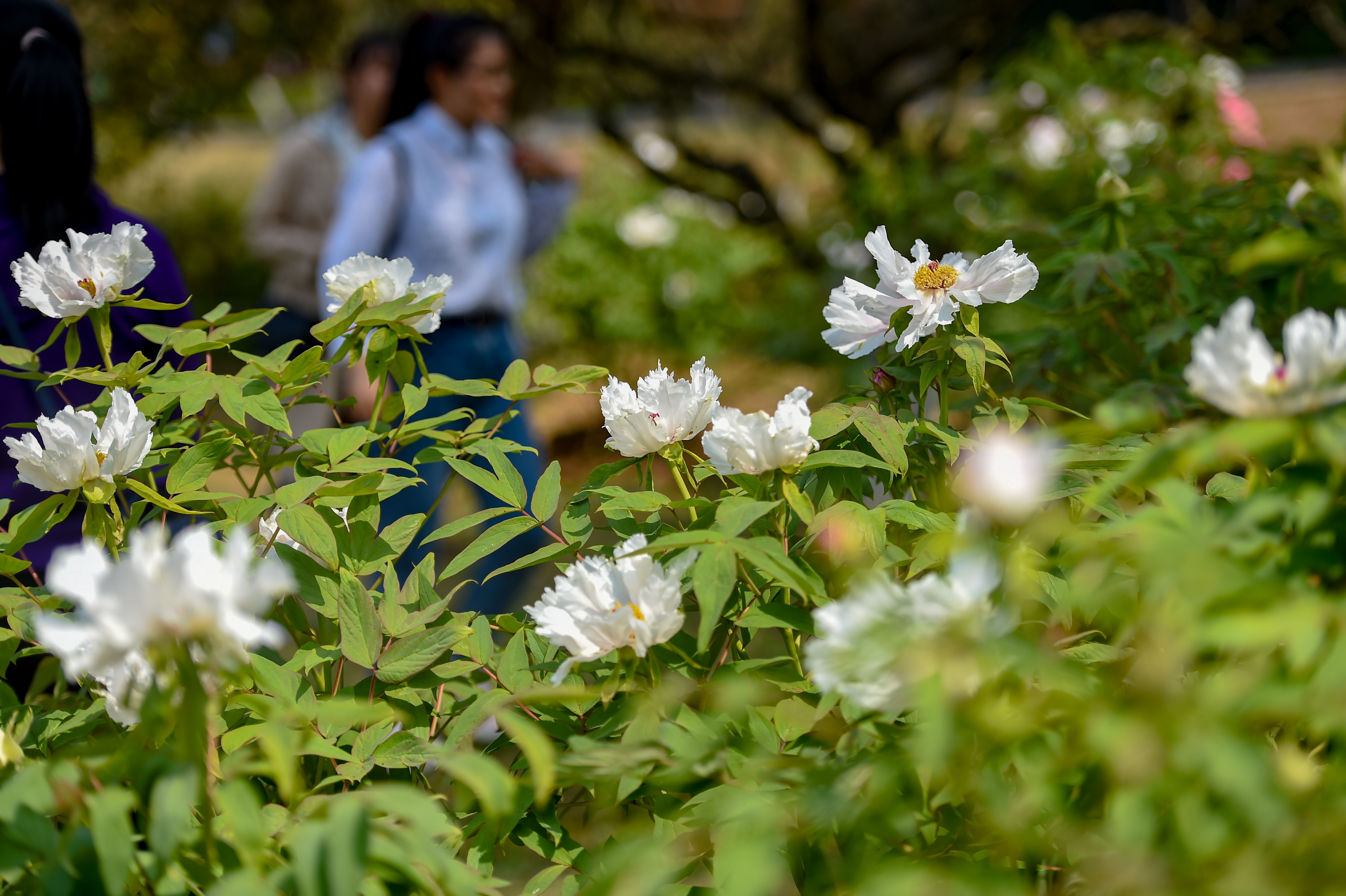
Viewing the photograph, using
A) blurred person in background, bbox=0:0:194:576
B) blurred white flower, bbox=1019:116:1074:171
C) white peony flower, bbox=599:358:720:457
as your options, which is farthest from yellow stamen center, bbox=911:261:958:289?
blurred white flower, bbox=1019:116:1074:171

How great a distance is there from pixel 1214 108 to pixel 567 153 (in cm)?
234

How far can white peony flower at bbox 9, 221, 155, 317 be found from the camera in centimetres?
110

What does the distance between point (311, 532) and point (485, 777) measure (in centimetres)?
41

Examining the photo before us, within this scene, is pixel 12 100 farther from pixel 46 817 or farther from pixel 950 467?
pixel 950 467

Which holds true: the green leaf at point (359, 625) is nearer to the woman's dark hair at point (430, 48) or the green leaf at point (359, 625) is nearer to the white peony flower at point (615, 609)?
the white peony flower at point (615, 609)

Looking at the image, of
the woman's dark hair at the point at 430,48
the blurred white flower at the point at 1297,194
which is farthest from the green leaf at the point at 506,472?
the woman's dark hair at the point at 430,48

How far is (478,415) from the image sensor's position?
2.75 m

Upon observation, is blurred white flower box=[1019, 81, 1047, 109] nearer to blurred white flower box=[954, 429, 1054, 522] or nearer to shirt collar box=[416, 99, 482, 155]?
shirt collar box=[416, 99, 482, 155]

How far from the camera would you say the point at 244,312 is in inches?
46.7

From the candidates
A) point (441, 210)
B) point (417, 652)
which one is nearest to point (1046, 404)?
point (417, 652)

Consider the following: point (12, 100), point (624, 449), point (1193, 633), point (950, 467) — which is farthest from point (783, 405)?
point (12, 100)

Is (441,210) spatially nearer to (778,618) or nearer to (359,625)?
(359,625)

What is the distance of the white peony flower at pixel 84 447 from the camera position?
37.6 inches

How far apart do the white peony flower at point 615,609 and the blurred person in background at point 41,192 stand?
3.14 feet
